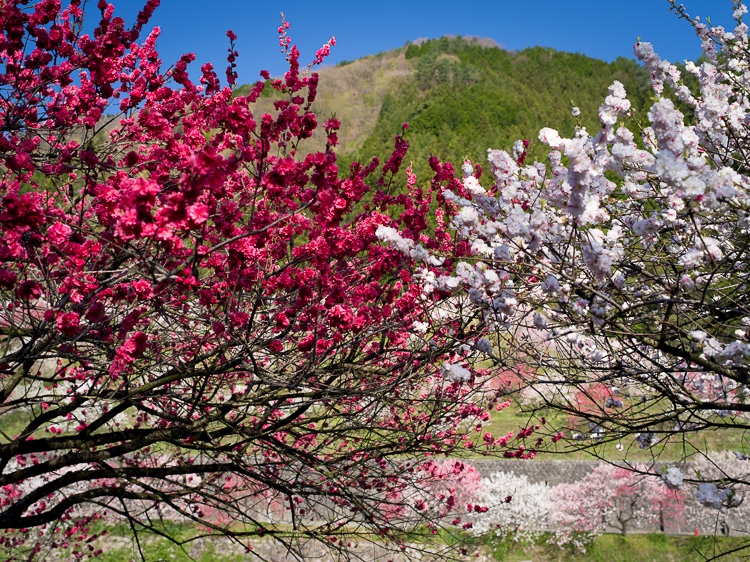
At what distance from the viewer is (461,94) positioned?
74.1m

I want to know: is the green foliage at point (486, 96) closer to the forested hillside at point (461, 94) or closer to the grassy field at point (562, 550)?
A: the forested hillside at point (461, 94)

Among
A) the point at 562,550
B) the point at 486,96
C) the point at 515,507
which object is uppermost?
the point at 486,96

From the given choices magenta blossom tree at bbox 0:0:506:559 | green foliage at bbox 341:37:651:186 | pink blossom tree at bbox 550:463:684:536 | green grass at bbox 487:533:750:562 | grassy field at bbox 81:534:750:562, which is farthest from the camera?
green foliage at bbox 341:37:651:186

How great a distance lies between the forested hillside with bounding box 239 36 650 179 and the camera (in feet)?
190

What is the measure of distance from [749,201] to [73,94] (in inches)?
174

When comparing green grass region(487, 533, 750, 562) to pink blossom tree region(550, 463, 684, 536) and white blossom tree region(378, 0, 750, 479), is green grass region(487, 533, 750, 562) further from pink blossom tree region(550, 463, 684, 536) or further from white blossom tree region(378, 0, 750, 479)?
white blossom tree region(378, 0, 750, 479)

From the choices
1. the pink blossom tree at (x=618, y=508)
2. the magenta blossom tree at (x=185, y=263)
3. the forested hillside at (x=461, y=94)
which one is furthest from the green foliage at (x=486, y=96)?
the magenta blossom tree at (x=185, y=263)

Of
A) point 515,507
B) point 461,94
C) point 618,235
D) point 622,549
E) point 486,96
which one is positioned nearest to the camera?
point 618,235

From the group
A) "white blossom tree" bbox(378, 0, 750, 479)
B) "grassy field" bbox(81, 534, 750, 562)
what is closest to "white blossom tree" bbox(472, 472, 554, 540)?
"grassy field" bbox(81, 534, 750, 562)

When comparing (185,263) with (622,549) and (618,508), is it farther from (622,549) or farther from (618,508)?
(618,508)

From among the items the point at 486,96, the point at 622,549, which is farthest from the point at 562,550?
the point at 486,96

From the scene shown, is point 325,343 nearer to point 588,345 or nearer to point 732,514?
point 588,345

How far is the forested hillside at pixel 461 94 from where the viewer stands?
58031 millimetres

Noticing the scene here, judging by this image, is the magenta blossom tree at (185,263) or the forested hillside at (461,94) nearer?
the magenta blossom tree at (185,263)
